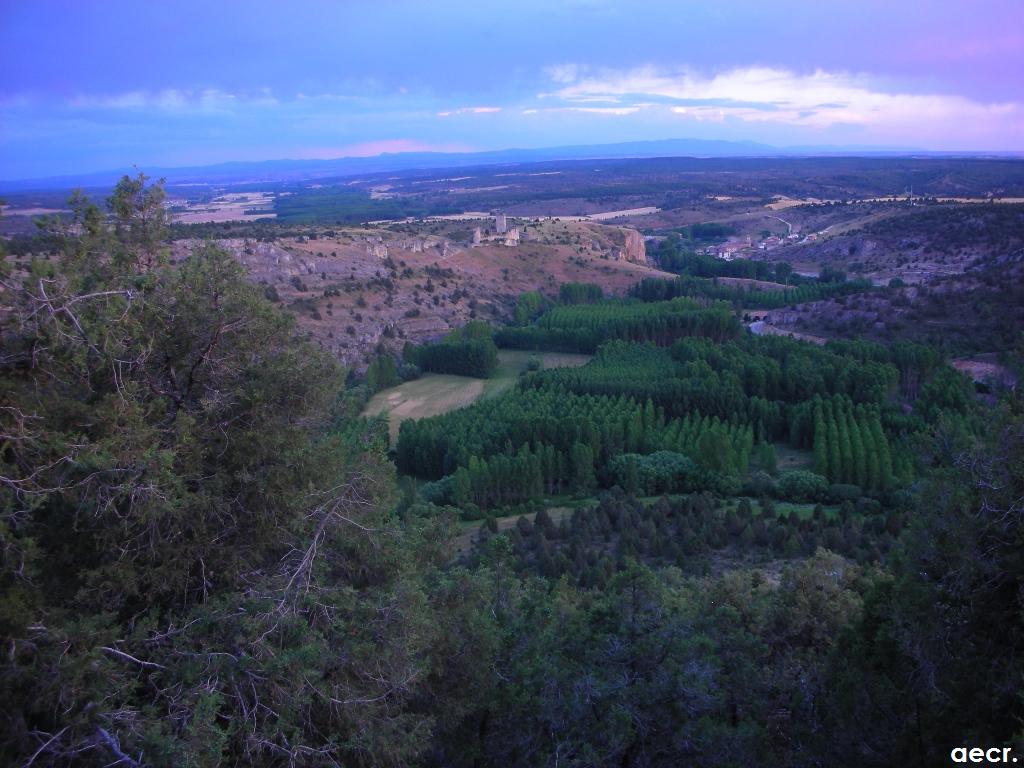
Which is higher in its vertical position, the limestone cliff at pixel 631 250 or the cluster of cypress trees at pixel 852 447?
the limestone cliff at pixel 631 250

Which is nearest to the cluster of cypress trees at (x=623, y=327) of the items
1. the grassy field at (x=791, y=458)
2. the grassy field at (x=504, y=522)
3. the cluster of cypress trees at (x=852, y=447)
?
the grassy field at (x=791, y=458)

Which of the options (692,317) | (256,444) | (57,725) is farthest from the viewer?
(692,317)

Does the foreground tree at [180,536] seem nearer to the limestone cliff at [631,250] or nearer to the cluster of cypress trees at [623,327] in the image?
the cluster of cypress trees at [623,327]

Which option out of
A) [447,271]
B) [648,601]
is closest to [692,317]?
[447,271]

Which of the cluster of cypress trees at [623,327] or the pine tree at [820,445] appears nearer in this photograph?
the pine tree at [820,445]

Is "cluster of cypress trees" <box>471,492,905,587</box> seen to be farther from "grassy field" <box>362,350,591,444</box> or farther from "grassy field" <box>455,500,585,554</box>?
"grassy field" <box>362,350,591,444</box>

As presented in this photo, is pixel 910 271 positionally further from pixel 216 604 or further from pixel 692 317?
pixel 216 604

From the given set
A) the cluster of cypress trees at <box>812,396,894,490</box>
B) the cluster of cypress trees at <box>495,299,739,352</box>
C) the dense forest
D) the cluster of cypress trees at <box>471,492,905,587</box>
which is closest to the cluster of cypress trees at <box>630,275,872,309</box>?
the cluster of cypress trees at <box>495,299,739,352</box>
